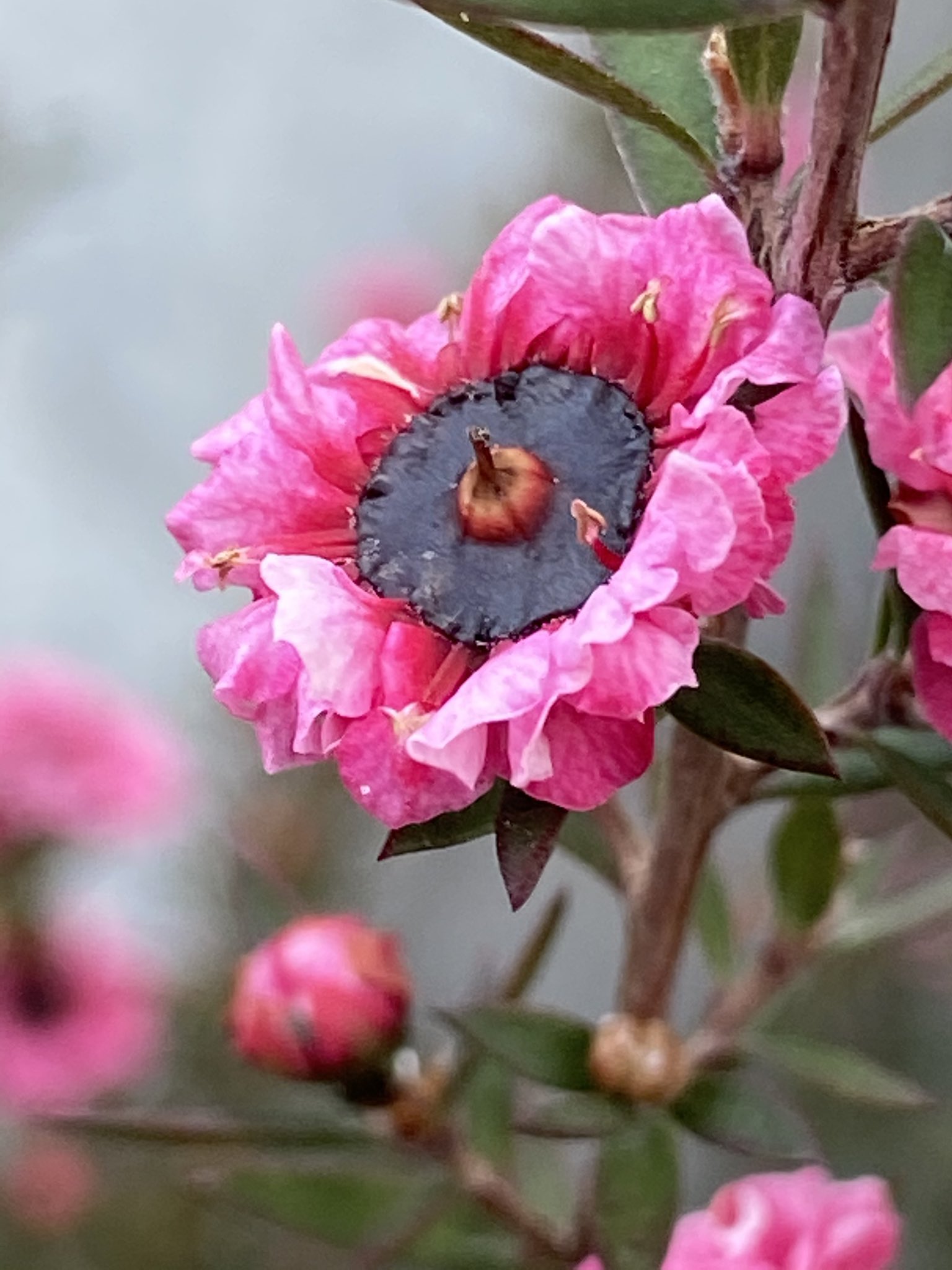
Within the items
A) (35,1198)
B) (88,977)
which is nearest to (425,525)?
(88,977)

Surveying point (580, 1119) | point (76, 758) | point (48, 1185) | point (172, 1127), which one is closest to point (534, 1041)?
point (580, 1119)

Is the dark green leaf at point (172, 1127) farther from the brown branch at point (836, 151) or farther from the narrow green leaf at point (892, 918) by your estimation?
the brown branch at point (836, 151)

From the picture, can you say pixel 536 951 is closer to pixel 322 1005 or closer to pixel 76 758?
pixel 322 1005

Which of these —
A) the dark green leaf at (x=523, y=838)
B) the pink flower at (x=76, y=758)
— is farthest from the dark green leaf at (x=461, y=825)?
the pink flower at (x=76, y=758)

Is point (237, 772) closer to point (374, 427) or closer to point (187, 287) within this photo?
point (187, 287)

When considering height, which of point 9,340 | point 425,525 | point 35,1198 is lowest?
point 35,1198

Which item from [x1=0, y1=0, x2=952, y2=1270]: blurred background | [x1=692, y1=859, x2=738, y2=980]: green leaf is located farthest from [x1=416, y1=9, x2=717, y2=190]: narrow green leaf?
[x1=0, y1=0, x2=952, y2=1270]: blurred background

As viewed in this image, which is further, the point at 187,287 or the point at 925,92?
the point at 187,287
